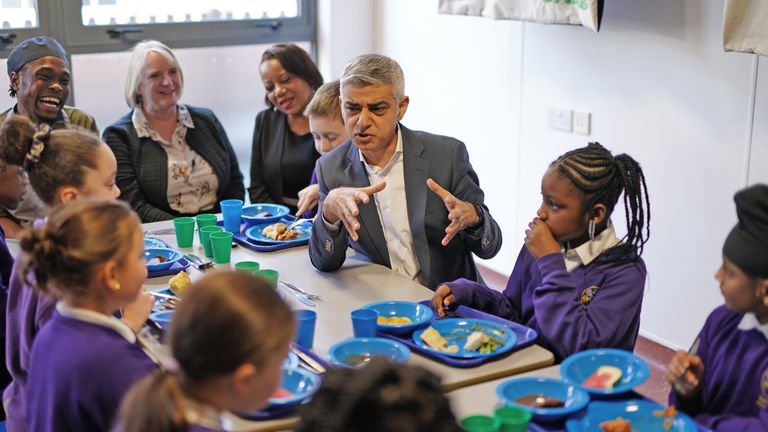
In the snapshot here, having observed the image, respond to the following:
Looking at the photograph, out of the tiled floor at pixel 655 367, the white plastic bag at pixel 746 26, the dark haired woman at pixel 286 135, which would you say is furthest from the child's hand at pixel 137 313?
the white plastic bag at pixel 746 26

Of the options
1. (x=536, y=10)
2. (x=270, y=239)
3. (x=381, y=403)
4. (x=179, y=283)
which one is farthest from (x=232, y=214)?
(x=381, y=403)

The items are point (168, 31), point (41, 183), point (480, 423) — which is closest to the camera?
point (480, 423)

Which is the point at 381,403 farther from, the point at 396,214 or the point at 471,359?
the point at 396,214

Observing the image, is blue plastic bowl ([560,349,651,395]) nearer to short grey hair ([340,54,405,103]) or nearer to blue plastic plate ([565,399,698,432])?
blue plastic plate ([565,399,698,432])

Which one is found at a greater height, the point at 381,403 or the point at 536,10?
the point at 536,10

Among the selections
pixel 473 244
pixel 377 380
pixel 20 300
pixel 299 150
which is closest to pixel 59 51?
→ pixel 299 150

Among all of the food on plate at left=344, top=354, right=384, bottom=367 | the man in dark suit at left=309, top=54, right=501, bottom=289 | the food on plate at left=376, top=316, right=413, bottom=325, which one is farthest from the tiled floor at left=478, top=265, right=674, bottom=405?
the food on plate at left=344, top=354, right=384, bottom=367

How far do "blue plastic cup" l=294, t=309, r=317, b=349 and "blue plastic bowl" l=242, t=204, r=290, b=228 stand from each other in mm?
1143

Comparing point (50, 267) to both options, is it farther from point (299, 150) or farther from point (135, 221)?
point (299, 150)

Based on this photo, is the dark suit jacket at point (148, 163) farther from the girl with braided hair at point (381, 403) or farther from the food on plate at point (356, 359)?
the girl with braided hair at point (381, 403)

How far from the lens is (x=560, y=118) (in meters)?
4.46

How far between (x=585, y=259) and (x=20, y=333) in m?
1.41

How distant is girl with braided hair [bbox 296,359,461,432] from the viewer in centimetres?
128

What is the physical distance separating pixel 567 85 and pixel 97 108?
260 cm
